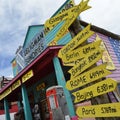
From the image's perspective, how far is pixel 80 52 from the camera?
334cm

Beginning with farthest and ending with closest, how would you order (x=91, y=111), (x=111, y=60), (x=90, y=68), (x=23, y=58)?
(x=23, y=58)
(x=111, y=60)
(x=90, y=68)
(x=91, y=111)

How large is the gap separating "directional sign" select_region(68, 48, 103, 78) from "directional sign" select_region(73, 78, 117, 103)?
320 millimetres

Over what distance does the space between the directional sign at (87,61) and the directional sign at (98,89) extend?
320 millimetres

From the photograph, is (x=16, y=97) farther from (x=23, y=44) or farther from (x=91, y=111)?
(x=91, y=111)

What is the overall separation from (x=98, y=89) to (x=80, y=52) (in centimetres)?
68

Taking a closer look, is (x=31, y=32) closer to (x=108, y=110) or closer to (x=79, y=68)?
(x=79, y=68)

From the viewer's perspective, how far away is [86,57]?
3.22 meters

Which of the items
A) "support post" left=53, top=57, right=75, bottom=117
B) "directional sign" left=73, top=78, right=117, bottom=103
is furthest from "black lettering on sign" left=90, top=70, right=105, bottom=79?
"support post" left=53, top=57, right=75, bottom=117

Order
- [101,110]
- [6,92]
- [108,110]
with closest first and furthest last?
[108,110]
[101,110]
[6,92]

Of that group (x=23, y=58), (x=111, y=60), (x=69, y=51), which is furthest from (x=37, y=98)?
(x=69, y=51)

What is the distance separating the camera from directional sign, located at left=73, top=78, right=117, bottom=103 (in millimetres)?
2795

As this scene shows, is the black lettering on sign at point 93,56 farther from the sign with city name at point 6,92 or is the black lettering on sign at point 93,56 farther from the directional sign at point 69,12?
the sign with city name at point 6,92

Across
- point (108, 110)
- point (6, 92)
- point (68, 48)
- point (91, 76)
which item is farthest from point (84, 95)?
point (6, 92)

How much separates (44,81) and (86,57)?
9372 millimetres
